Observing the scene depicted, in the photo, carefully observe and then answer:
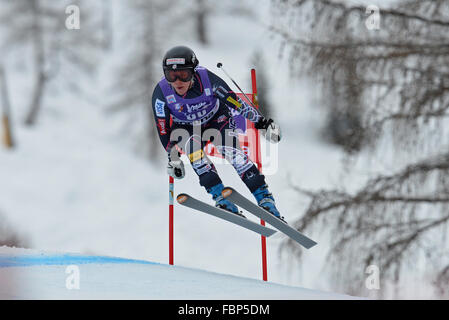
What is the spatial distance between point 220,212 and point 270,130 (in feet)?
2.45

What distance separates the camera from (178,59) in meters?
4.42

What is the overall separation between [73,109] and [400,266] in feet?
80.0

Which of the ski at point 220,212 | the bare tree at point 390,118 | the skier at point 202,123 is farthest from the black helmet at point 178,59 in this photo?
the bare tree at point 390,118

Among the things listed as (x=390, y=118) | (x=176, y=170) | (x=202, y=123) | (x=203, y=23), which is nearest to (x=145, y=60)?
(x=203, y=23)

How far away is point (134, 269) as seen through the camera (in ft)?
17.3

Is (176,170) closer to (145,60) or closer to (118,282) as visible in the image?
(118,282)

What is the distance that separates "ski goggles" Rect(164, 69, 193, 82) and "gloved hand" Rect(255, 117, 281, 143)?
2.22ft

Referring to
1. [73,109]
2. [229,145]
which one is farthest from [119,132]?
[229,145]

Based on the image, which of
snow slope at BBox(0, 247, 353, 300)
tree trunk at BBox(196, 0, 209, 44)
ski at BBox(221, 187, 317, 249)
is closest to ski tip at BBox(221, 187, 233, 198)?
ski at BBox(221, 187, 317, 249)

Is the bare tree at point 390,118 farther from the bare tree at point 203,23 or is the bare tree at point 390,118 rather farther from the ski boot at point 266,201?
the bare tree at point 203,23

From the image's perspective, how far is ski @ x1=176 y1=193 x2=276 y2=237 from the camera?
4699 mm

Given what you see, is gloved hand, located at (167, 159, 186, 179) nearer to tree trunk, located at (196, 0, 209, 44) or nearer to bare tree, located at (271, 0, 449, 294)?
bare tree, located at (271, 0, 449, 294)

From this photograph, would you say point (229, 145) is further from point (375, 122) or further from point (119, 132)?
point (119, 132)

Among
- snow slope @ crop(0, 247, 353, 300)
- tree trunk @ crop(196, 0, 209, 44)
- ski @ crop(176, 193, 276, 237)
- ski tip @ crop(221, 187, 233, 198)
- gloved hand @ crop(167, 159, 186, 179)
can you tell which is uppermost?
tree trunk @ crop(196, 0, 209, 44)
